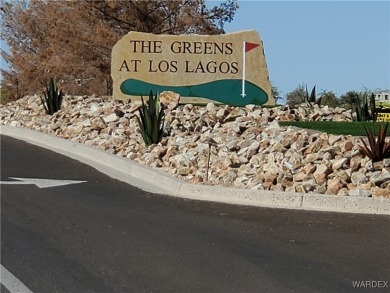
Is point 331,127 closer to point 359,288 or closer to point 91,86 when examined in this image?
point 359,288

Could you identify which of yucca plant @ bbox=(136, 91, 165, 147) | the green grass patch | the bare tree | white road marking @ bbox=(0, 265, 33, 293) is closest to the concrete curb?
yucca plant @ bbox=(136, 91, 165, 147)

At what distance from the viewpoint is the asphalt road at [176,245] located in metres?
7.48

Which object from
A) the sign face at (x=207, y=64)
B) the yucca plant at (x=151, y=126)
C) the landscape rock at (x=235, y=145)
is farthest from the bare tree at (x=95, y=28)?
the yucca plant at (x=151, y=126)

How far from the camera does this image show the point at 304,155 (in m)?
13.3

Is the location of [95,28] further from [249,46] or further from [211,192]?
[211,192]

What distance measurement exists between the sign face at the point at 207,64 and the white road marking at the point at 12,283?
15.7m

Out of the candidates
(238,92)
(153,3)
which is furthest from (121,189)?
(153,3)

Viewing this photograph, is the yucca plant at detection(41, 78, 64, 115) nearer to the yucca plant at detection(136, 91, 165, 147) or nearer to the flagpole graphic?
the flagpole graphic

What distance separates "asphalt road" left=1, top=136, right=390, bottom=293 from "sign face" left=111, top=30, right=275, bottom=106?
11.1 metres

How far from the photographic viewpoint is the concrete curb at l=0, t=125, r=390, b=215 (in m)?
11.0

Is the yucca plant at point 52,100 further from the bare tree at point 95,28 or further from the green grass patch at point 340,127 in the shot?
the bare tree at point 95,28

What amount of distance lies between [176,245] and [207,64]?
1494 cm

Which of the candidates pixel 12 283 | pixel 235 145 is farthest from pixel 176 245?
pixel 235 145

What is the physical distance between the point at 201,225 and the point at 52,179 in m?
4.43
